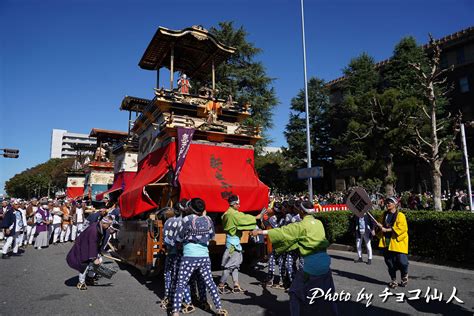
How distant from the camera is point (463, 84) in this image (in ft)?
105

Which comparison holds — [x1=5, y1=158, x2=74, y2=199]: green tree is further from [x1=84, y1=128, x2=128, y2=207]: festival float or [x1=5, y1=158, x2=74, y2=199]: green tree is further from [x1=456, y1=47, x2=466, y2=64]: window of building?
[x1=456, y1=47, x2=466, y2=64]: window of building

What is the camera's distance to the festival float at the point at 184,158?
321 inches

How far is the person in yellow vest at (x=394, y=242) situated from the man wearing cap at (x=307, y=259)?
10.1ft

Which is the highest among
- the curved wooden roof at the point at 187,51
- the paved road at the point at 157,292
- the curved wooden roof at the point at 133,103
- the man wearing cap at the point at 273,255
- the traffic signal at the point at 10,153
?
the curved wooden roof at the point at 133,103

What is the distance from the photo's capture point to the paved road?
5.55 meters

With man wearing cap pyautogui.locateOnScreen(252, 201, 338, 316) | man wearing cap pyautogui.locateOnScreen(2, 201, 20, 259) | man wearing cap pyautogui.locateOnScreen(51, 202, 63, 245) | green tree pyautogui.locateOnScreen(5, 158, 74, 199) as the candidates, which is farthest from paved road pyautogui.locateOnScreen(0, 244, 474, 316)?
green tree pyautogui.locateOnScreen(5, 158, 74, 199)

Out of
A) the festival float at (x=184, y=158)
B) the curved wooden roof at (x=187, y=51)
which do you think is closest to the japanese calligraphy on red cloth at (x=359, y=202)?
the festival float at (x=184, y=158)

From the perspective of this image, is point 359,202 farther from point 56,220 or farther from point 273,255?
point 56,220

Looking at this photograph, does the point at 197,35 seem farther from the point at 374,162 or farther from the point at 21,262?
the point at 374,162

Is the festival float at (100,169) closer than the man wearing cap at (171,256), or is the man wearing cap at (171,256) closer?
the man wearing cap at (171,256)

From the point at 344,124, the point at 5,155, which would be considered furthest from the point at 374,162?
the point at 5,155

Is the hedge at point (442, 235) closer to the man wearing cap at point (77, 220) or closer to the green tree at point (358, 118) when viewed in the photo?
the man wearing cap at point (77, 220)

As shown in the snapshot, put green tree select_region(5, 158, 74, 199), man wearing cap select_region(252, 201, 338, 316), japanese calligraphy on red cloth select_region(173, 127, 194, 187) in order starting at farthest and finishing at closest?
green tree select_region(5, 158, 74, 199) < japanese calligraphy on red cloth select_region(173, 127, 194, 187) < man wearing cap select_region(252, 201, 338, 316)

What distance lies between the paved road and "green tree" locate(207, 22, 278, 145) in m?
17.8
